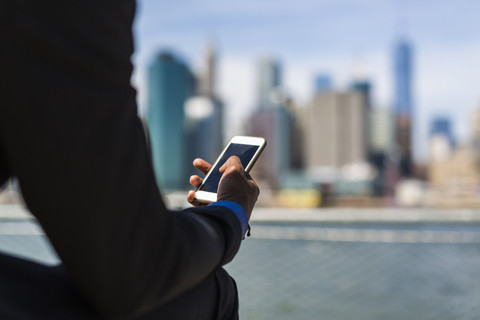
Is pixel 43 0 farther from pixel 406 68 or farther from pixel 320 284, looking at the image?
pixel 406 68

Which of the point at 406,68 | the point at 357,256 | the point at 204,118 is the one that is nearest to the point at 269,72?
the point at 204,118

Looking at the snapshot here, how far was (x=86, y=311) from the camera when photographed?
357mm

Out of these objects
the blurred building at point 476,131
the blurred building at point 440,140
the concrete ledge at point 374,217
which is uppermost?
the concrete ledge at point 374,217

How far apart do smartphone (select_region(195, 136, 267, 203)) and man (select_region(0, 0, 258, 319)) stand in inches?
8.6

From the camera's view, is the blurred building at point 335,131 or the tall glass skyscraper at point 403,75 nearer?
the blurred building at point 335,131

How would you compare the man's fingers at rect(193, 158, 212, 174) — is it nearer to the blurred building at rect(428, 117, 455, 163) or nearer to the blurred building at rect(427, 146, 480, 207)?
the blurred building at rect(427, 146, 480, 207)

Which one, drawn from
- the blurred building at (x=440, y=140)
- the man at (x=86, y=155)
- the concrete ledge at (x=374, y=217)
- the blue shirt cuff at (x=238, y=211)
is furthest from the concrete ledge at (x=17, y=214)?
the blurred building at (x=440, y=140)

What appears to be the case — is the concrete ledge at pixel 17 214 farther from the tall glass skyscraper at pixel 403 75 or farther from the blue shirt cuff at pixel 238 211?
the tall glass skyscraper at pixel 403 75

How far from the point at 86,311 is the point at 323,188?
162 ft

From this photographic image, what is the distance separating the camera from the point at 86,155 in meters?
0.30

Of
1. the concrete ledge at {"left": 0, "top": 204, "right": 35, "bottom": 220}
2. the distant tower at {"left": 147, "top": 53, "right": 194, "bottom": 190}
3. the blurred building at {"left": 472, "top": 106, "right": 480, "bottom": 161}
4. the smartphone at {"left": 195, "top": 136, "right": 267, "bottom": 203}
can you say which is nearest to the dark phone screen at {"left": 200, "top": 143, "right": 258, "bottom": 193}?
the smartphone at {"left": 195, "top": 136, "right": 267, "bottom": 203}

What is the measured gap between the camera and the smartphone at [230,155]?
1.88 feet

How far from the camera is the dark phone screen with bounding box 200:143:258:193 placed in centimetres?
58

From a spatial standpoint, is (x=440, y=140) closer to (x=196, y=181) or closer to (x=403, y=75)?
(x=403, y=75)
